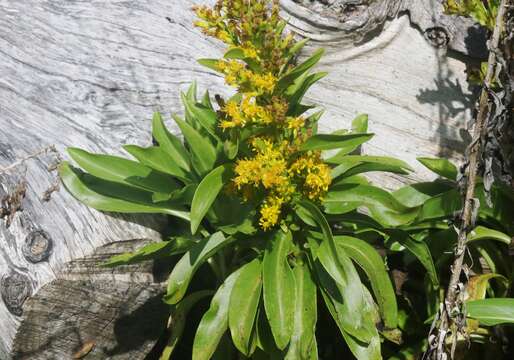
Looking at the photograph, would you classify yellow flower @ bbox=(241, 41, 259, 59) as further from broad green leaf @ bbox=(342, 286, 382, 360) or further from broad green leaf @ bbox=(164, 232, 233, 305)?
broad green leaf @ bbox=(342, 286, 382, 360)

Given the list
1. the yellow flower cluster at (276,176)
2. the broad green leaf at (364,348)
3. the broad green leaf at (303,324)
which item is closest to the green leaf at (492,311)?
the broad green leaf at (364,348)

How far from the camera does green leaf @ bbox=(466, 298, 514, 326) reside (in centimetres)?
272

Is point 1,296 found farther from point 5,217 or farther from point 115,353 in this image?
point 115,353

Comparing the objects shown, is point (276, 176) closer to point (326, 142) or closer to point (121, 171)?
point (326, 142)

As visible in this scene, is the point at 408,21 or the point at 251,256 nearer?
the point at 251,256

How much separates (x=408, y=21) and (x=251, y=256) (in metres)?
1.77

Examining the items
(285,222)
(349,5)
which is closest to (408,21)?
(349,5)

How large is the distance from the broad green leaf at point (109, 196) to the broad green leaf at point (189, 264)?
0.96ft

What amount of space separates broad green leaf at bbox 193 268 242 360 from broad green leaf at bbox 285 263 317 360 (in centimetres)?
30

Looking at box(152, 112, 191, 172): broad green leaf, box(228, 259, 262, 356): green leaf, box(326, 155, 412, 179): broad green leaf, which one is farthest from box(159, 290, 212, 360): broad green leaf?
box(326, 155, 412, 179): broad green leaf

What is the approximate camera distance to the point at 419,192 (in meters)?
3.56

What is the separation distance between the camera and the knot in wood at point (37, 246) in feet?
9.96

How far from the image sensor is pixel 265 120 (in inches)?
106

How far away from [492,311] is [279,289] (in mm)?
866
